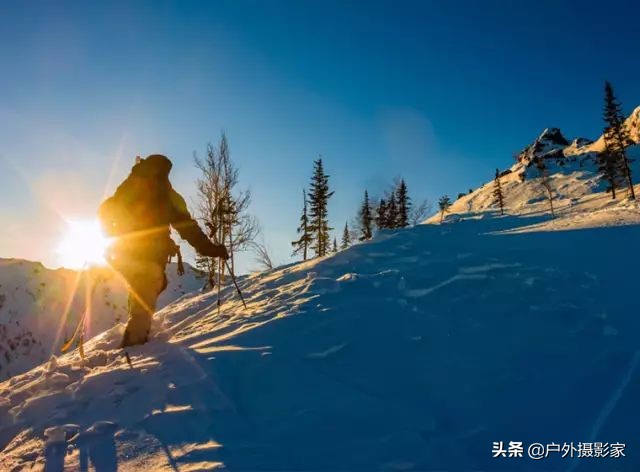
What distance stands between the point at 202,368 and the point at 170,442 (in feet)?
4.56

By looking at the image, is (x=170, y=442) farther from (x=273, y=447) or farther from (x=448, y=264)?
(x=448, y=264)

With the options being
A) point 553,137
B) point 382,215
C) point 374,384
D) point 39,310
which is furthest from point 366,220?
point 553,137

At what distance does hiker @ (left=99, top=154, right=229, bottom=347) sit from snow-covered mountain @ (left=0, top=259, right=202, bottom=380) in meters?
18.6

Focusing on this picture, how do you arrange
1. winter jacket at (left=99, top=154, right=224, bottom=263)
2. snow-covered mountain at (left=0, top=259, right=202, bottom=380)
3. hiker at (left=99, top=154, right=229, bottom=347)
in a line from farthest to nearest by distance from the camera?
snow-covered mountain at (left=0, top=259, right=202, bottom=380)
winter jacket at (left=99, top=154, right=224, bottom=263)
hiker at (left=99, top=154, right=229, bottom=347)

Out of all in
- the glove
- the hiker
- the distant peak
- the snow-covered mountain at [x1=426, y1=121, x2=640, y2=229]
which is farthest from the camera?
the distant peak

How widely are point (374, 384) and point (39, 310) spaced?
29.2 m

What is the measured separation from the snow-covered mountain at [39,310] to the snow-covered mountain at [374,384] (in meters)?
21.0

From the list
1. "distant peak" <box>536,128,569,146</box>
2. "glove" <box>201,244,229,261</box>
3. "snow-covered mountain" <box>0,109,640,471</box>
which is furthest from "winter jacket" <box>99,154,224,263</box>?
"distant peak" <box>536,128,569,146</box>

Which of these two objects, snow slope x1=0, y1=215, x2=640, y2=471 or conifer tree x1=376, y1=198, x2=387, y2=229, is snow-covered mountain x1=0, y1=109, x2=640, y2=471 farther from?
conifer tree x1=376, y1=198, x2=387, y2=229

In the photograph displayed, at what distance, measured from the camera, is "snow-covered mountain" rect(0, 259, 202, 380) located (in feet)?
79.5

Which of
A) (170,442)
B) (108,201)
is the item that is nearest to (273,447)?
(170,442)

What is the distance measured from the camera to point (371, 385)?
4.51 meters


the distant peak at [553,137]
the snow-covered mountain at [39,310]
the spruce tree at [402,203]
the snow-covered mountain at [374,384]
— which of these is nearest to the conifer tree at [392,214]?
the spruce tree at [402,203]

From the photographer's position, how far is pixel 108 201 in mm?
7645
